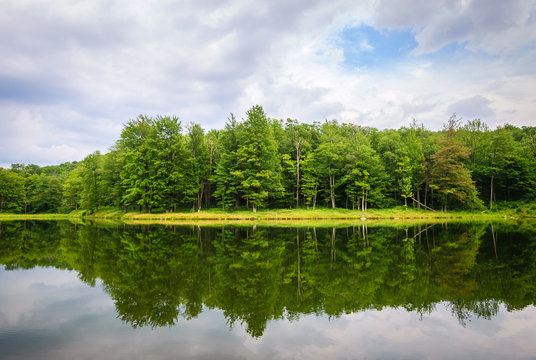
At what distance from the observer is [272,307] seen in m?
7.83

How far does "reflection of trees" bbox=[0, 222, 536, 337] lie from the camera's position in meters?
7.91

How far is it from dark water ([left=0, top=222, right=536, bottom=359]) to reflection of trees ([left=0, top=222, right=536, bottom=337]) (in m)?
0.05

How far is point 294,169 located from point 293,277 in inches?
1658

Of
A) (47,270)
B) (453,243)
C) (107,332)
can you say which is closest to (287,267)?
(107,332)

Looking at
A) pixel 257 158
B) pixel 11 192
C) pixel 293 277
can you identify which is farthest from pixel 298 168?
pixel 11 192

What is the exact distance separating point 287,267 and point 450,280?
591 centimetres

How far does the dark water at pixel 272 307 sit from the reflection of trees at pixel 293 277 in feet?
0.18

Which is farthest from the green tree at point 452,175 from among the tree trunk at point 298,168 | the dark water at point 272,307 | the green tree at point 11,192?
the green tree at point 11,192

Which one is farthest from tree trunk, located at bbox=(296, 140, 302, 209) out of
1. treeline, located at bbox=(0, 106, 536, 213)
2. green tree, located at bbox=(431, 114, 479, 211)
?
green tree, located at bbox=(431, 114, 479, 211)

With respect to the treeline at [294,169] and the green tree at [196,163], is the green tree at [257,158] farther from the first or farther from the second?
the green tree at [196,163]

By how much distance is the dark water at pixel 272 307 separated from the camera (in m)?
5.91

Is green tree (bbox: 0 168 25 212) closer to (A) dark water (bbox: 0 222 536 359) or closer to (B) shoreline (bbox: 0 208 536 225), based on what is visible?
(B) shoreline (bbox: 0 208 536 225)

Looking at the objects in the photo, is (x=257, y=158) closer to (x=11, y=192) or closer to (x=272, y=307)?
(x=272, y=307)

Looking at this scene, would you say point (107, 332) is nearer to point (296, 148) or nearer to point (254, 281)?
point (254, 281)
